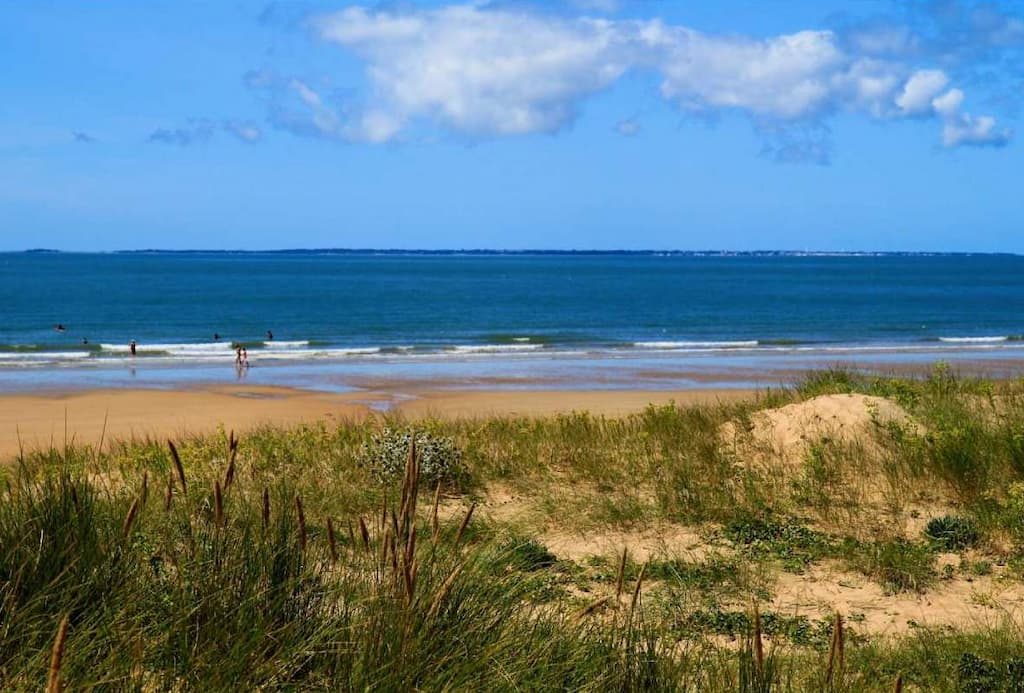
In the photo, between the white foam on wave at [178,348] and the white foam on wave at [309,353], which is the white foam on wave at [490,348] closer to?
the white foam on wave at [309,353]

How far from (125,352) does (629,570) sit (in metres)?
36.6

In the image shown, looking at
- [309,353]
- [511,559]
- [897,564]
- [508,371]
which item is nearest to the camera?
[511,559]

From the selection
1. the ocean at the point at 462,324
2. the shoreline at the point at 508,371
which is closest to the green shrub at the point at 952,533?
the shoreline at the point at 508,371

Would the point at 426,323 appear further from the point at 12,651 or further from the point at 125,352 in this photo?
the point at 12,651

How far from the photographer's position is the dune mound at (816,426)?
432 inches

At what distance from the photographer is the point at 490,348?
137ft

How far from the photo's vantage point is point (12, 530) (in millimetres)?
4477

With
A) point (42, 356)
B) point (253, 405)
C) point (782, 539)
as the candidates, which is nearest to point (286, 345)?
point (42, 356)

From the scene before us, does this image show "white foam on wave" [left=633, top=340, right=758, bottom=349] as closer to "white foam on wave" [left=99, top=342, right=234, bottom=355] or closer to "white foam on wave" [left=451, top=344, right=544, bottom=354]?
"white foam on wave" [left=451, top=344, right=544, bottom=354]

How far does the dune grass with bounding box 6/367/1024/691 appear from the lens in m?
3.74

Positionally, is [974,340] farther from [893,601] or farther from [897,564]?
[893,601]

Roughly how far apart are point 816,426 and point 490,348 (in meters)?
30.8

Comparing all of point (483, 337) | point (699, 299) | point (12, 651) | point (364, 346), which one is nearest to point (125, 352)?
point (364, 346)

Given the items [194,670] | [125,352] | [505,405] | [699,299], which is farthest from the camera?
[699,299]
